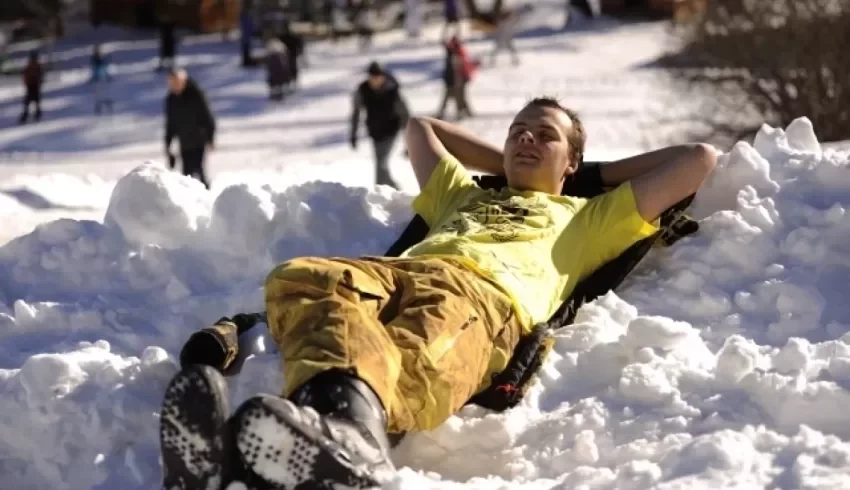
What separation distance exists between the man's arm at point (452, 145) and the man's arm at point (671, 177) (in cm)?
68

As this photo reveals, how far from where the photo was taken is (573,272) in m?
4.14

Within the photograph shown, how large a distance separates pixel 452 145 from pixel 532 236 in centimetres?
101

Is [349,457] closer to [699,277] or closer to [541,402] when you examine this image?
[541,402]

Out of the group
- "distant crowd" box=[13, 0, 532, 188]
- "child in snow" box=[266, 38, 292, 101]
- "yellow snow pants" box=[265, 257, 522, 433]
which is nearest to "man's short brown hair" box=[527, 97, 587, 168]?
"yellow snow pants" box=[265, 257, 522, 433]

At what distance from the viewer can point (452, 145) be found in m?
4.92

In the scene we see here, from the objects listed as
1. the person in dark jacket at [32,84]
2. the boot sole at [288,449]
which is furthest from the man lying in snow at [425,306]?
the person in dark jacket at [32,84]

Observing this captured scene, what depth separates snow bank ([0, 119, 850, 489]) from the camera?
10.7 ft

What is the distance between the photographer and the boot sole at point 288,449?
272cm

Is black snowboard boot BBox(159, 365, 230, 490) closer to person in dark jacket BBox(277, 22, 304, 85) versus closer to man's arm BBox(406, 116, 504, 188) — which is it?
man's arm BBox(406, 116, 504, 188)

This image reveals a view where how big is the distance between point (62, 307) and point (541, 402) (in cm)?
179

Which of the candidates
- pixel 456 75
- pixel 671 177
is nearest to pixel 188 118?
pixel 456 75

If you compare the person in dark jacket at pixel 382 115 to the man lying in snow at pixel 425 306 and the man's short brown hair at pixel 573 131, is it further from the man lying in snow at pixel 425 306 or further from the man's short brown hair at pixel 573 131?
the man's short brown hair at pixel 573 131

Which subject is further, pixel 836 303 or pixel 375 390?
pixel 836 303

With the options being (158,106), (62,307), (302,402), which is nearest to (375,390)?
(302,402)
